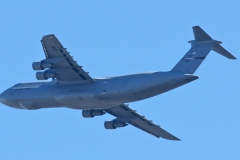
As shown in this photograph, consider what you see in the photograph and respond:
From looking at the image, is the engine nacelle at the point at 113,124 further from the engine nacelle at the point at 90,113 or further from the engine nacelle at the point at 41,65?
the engine nacelle at the point at 41,65

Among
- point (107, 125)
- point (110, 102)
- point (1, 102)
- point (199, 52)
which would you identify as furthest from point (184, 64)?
point (1, 102)

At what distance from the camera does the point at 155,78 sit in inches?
1634

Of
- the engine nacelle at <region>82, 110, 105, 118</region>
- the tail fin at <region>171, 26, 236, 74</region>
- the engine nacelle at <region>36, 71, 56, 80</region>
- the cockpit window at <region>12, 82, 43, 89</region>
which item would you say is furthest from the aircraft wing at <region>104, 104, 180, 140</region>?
the tail fin at <region>171, 26, 236, 74</region>

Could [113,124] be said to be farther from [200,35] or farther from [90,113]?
[200,35]

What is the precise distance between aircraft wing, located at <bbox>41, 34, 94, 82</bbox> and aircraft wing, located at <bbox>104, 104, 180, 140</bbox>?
3.85 meters

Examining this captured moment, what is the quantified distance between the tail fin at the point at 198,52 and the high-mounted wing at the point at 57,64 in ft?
15.5

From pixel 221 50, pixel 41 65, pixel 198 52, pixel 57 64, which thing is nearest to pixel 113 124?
pixel 57 64

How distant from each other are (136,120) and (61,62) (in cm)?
699

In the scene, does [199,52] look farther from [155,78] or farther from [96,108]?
[96,108]

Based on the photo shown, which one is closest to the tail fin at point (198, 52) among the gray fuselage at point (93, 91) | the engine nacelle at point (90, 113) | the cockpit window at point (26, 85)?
the gray fuselage at point (93, 91)

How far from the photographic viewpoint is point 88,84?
4350 cm

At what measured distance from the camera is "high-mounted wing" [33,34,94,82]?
4175 centimetres

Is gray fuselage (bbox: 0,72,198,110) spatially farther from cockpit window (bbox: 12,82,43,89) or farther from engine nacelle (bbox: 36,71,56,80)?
engine nacelle (bbox: 36,71,56,80)

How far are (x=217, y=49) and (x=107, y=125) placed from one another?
→ 8.70 m
